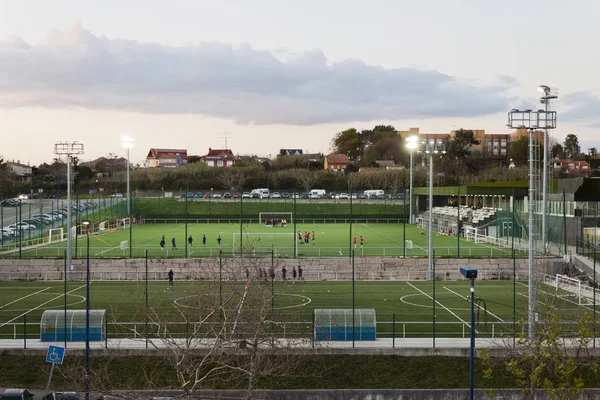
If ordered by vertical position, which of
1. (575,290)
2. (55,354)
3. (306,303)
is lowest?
(306,303)

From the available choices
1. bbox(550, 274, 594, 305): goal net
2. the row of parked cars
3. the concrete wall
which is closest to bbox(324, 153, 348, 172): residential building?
the row of parked cars

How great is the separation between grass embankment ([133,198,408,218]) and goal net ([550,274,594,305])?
186 feet

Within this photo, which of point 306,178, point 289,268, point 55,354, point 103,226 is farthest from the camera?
point 306,178

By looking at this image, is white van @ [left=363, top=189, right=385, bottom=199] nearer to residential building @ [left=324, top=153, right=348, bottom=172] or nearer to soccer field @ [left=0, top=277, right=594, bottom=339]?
residential building @ [left=324, top=153, right=348, bottom=172]

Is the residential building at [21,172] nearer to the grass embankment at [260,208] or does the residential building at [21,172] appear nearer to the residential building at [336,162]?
the residential building at [336,162]

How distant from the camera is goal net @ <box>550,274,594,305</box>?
36.2 metres

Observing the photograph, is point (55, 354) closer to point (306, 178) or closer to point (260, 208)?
point (260, 208)

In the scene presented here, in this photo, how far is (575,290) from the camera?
38.8 m

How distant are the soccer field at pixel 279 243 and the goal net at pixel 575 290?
9.08m

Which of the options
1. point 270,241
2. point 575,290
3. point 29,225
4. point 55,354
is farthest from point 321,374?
point 29,225

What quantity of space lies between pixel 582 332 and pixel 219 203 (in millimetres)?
90004

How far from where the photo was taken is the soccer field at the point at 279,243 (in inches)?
2080

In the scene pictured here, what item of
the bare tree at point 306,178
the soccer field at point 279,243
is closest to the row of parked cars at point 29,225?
the soccer field at point 279,243

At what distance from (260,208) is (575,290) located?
66.9 metres
